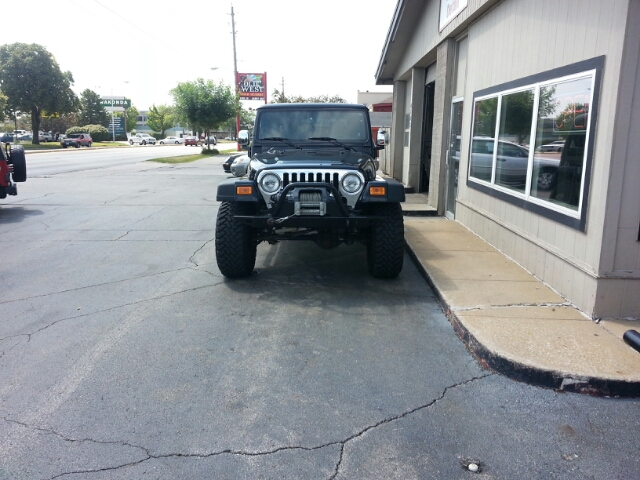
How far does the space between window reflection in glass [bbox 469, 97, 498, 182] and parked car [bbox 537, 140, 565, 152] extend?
1752mm

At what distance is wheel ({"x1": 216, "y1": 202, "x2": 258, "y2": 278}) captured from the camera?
6129mm

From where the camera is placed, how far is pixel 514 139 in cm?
720

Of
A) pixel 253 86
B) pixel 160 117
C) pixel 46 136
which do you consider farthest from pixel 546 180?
pixel 160 117

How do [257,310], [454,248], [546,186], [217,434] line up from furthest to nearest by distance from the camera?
1. [454,248]
2. [546,186]
3. [257,310]
4. [217,434]

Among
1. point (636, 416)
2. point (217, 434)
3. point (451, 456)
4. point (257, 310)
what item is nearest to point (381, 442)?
point (451, 456)

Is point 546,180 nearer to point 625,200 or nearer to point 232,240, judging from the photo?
point 625,200

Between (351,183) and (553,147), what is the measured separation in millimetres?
2199

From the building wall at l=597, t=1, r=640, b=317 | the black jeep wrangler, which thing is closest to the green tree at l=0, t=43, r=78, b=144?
the black jeep wrangler

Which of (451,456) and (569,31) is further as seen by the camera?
(569,31)

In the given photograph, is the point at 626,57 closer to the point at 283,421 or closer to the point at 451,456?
the point at 451,456

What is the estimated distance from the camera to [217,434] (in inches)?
127

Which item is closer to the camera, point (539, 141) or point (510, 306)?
point (510, 306)

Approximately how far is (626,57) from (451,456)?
11.5ft

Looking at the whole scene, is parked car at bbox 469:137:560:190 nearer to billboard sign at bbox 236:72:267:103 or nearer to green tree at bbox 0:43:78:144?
billboard sign at bbox 236:72:267:103
